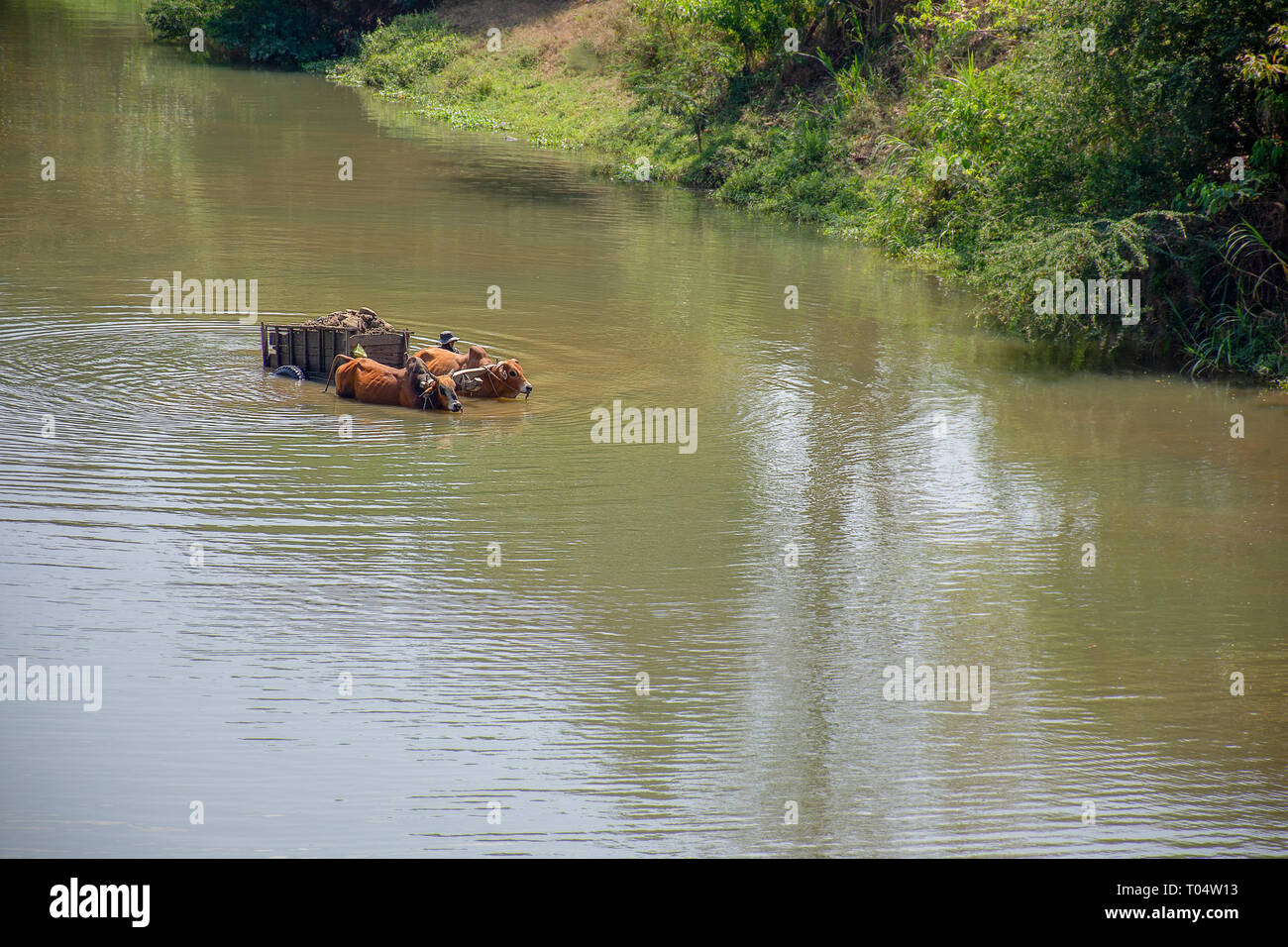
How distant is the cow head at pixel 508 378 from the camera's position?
13438mm

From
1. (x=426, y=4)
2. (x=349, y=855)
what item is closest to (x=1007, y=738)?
(x=349, y=855)

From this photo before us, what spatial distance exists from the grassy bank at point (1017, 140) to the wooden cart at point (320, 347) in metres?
7.43

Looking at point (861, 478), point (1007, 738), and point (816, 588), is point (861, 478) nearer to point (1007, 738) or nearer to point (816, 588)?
point (816, 588)

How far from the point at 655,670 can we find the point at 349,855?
2.58m

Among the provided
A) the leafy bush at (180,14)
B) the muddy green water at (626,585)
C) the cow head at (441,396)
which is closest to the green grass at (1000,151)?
the muddy green water at (626,585)

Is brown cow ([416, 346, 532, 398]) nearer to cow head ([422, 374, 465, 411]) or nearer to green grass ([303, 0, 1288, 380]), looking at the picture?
cow head ([422, 374, 465, 411])

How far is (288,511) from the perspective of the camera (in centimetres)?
1047

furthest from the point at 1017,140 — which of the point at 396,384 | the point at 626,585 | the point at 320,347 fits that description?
the point at 626,585

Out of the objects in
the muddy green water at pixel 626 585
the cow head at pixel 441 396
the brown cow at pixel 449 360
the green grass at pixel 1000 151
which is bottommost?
the muddy green water at pixel 626 585

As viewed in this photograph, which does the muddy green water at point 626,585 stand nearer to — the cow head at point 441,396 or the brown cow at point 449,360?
the cow head at point 441,396

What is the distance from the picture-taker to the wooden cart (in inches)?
541

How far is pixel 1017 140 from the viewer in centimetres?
1784

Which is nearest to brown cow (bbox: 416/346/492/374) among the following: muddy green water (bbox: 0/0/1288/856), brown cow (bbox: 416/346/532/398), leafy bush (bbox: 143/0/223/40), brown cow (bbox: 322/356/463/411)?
brown cow (bbox: 416/346/532/398)

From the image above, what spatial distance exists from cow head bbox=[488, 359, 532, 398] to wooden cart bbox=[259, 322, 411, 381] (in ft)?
3.24
